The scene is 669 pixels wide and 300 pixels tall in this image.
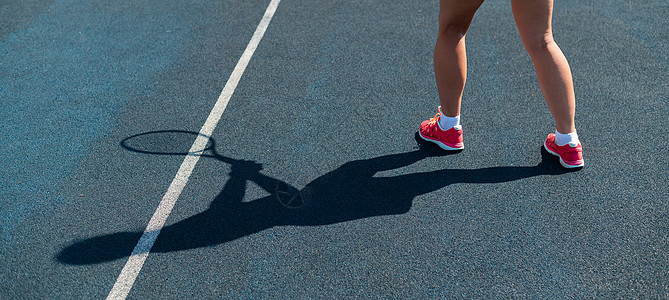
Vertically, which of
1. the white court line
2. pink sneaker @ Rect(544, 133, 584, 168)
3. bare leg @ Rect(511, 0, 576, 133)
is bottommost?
pink sneaker @ Rect(544, 133, 584, 168)

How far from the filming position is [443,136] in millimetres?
3588

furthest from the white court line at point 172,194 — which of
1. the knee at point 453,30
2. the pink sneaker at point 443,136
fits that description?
the knee at point 453,30

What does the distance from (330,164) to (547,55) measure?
1639 mm

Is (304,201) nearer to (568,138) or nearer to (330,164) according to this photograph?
(330,164)

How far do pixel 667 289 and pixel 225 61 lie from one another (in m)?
4.02

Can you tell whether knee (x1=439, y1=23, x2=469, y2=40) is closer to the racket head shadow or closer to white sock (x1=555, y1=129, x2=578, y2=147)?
white sock (x1=555, y1=129, x2=578, y2=147)

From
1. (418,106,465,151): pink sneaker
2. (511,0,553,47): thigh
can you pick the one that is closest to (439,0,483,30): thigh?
(511,0,553,47): thigh

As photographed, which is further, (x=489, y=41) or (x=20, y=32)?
→ (x=20, y=32)

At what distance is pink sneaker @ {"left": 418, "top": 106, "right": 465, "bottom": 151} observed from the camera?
3557 millimetres

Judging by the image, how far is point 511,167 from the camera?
3506 mm

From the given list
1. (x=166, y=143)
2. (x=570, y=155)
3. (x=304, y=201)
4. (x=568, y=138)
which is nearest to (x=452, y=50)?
(x=568, y=138)

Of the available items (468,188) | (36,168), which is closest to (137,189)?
(36,168)

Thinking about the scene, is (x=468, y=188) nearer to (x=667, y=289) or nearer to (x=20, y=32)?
(x=667, y=289)

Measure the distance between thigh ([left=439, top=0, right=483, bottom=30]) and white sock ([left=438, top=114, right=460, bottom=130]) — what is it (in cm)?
67
